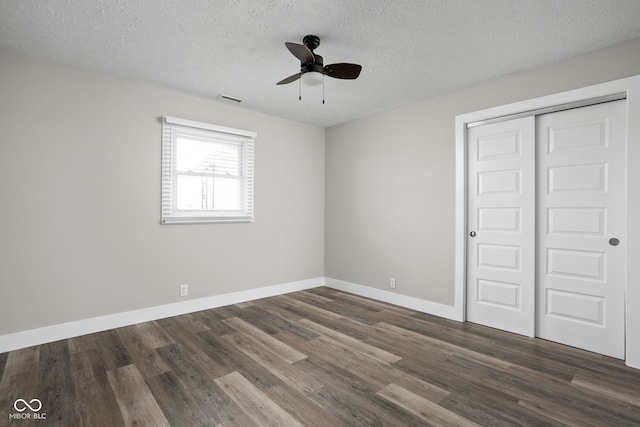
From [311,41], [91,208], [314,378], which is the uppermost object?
[311,41]

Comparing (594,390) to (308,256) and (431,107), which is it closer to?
(431,107)

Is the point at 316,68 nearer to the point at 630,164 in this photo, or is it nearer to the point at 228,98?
the point at 228,98

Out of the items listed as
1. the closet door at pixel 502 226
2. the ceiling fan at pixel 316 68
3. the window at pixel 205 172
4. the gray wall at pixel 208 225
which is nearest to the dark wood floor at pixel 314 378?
the closet door at pixel 502 226

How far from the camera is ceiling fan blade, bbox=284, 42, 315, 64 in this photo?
227cm

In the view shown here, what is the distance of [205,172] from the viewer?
13.2ft

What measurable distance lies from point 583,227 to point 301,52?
2885 mm

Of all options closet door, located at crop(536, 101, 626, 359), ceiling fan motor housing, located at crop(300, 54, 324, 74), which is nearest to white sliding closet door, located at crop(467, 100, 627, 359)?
closet door, located at crop(536, 101, 626, 359)

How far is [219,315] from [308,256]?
1801mm

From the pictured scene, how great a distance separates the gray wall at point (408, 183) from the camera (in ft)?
10.3

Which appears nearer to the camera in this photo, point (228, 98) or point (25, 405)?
point (25, 405)

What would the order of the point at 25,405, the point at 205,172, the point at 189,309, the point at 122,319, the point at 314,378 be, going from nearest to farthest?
the point at 25,405
the point at 314,378
the point at 122,319
the point at 189,309
the point at 205,172

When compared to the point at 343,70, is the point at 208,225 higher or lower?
lower

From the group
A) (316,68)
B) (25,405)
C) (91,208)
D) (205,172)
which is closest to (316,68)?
(316,68)

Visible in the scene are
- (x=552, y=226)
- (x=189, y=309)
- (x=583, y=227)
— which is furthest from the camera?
(x=189, y=309)
